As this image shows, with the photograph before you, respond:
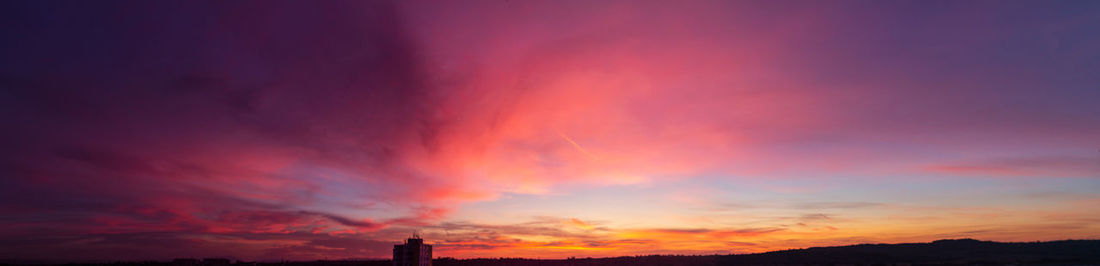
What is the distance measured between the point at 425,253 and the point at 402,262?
154 inches

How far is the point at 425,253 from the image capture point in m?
87.0

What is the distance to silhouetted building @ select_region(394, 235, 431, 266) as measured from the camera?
84188 millimetres

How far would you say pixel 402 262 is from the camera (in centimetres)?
8469

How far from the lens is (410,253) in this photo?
84562 millimetres

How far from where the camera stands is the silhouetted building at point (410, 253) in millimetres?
84188
